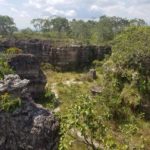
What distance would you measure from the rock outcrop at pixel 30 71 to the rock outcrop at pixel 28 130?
48.3 feet

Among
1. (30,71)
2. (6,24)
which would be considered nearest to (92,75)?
(30,71)

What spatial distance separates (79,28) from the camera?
90.9 meters

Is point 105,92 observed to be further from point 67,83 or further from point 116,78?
point 67,83

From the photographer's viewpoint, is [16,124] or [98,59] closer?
[16,124]

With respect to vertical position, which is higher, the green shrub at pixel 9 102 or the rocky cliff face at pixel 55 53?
the green shrub at pixel 9 102

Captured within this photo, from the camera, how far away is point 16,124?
57.3 feet

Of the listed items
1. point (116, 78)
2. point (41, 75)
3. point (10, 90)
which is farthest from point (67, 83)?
point (10, 90)

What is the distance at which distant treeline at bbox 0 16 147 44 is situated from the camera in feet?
249

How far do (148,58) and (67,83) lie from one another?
42.8 feet

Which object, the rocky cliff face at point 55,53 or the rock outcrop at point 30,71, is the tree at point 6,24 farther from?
the rock outcrop at point 30,71

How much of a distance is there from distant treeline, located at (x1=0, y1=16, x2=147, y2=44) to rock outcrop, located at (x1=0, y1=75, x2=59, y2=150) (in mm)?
47826

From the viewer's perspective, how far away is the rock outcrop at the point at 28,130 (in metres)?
17.2

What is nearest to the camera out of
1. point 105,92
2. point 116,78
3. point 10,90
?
Answer: point 10,90

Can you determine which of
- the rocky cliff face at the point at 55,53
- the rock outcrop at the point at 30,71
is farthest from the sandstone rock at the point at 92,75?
the rock outcrop at the point at 30,71
